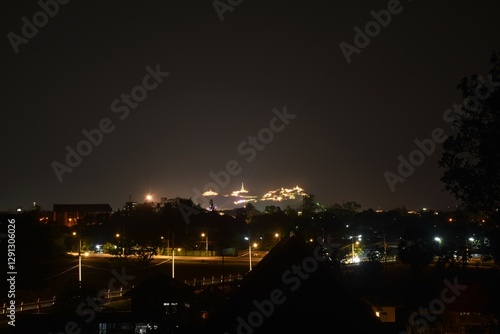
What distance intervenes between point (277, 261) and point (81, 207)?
98696mm

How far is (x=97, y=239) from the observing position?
64.2 m

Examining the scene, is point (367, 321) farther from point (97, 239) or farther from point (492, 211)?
point (97, 239)
